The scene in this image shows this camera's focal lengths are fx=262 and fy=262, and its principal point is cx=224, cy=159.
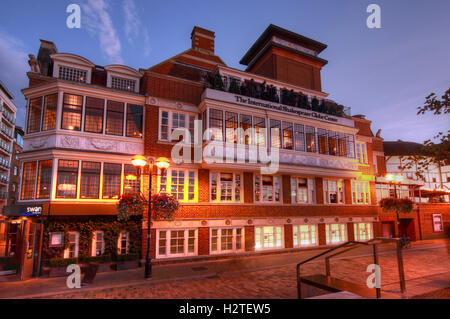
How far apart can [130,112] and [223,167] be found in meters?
6.58

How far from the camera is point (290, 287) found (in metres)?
9.66

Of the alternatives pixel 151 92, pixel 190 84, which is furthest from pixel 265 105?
pixel 151 92

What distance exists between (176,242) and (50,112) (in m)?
10.2

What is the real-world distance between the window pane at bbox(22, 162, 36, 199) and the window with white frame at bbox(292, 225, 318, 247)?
54.2 feet

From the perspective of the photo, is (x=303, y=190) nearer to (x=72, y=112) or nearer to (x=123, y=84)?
(x=123, y=84)

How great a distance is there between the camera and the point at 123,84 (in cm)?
1669

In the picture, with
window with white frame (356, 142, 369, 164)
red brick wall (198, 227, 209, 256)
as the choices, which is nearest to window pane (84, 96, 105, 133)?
red brick wall (198, 227, 209, 256)

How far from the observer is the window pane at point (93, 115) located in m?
14.8

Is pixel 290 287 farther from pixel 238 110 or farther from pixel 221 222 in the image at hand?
pixel 238 110

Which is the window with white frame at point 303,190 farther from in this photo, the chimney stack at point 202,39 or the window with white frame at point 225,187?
the chimney stack at point 202,39

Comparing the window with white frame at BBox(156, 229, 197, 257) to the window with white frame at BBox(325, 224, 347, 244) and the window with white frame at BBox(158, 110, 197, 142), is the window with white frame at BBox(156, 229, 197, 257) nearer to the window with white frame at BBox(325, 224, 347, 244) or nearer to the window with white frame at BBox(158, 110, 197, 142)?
the window with white frame at BBox(158, 110, 197, 142)

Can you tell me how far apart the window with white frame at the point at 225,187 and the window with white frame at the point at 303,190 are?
461cm

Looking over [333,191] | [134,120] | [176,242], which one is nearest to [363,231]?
[333,191]

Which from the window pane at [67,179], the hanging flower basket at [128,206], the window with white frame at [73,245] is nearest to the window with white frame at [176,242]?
the hanging flower basket at [128,206]
